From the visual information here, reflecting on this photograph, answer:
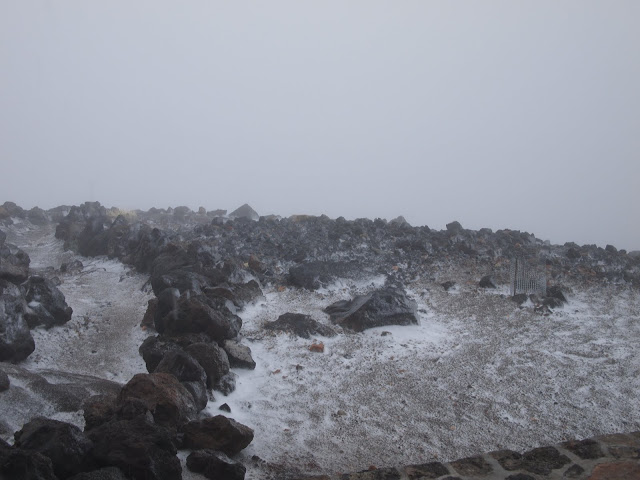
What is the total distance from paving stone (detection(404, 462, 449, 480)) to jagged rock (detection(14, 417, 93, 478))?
8.08ft

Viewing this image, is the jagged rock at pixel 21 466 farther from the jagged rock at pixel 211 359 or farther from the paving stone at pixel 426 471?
the jagged rock at pixel 211 359

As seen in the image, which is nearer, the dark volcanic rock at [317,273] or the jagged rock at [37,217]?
the dark volcanic rock at [317,273]

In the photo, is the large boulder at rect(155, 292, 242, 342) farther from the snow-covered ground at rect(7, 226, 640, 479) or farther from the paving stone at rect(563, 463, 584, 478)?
the paving stone at rect(563, 463, 584, 478)

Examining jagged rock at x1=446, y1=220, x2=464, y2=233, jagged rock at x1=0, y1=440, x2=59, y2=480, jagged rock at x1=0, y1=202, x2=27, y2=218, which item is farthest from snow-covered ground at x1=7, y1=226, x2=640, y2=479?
jagged rock at x1=0, y1=202, x2=27, y2=218

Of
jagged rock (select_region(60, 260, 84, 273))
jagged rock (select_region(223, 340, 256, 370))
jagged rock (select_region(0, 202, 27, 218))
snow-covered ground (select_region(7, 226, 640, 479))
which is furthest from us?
jagged rock (select_region(0, 202, 27, 218))

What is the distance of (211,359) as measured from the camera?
6277mm

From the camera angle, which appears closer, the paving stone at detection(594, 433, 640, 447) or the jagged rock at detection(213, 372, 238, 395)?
the paving stone at detection(594, 433, 640, 447)

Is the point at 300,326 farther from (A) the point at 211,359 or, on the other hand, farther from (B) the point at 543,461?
(B) the point at 543,461

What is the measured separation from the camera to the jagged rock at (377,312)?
28.1 ft

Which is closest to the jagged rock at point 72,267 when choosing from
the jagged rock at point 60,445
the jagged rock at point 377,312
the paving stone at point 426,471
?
the jagged rock at point 377,312

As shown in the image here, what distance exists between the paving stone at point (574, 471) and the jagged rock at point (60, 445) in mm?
3604

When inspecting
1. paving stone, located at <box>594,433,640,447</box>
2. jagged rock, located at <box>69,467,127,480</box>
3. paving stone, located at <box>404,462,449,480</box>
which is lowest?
paving stone, located at <box>404,462,449,480</box>

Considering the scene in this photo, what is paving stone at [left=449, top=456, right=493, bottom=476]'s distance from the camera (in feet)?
13.5

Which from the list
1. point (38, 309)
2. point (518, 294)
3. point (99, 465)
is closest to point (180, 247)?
point (38, 309)
